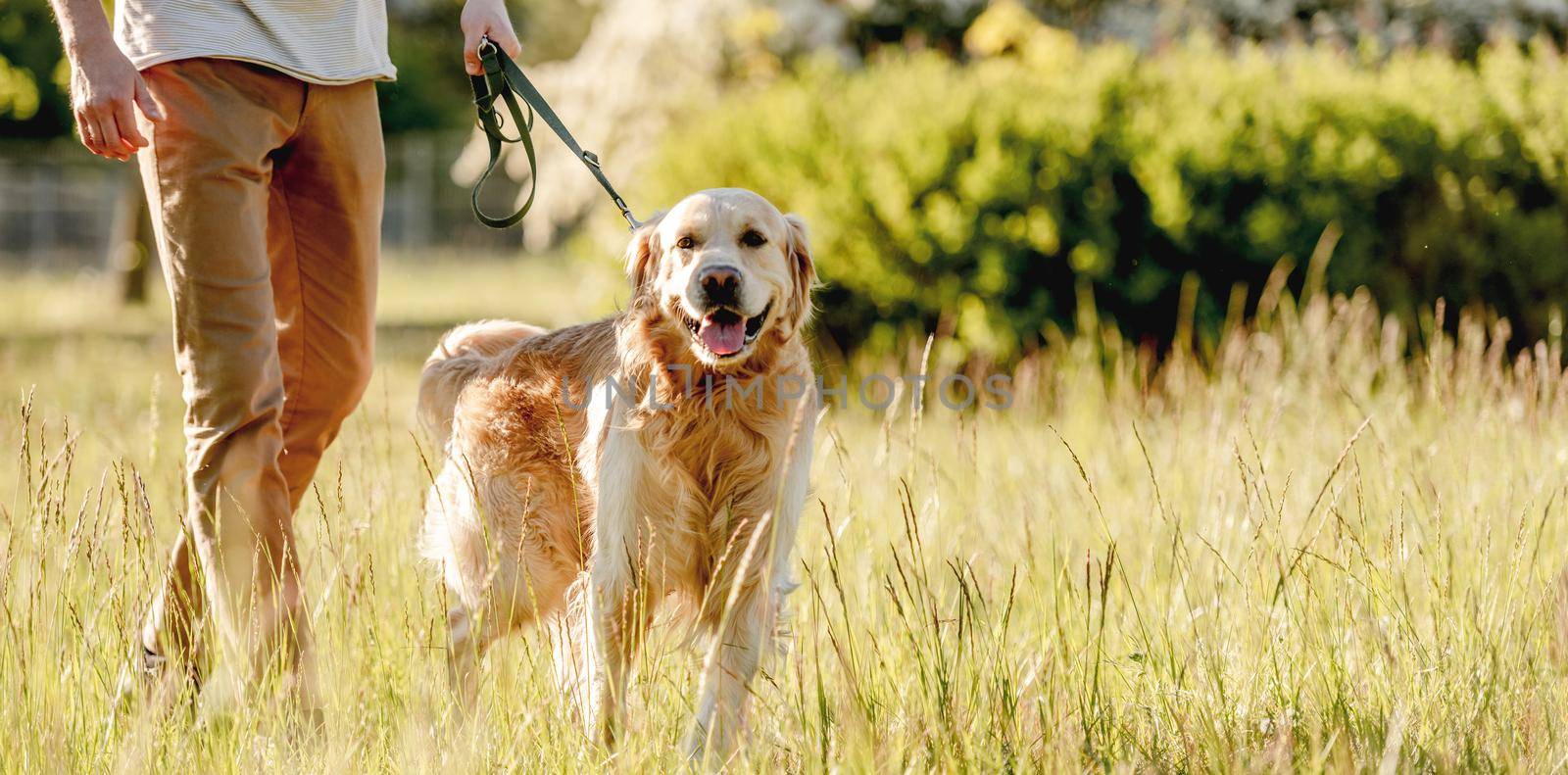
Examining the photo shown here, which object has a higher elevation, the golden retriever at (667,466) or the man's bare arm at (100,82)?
the man's bare arm at (100,82)

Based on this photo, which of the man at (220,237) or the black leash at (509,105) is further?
the black leash at (509,105)

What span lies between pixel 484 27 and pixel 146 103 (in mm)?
916

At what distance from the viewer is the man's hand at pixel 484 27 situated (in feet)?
10.8

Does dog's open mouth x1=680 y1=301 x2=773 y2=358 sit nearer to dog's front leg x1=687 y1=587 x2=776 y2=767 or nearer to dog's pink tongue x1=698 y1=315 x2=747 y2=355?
dog's pink tongue x1=698 y1=315 x2=747 y2=355

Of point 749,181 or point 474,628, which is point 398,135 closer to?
point 749,181

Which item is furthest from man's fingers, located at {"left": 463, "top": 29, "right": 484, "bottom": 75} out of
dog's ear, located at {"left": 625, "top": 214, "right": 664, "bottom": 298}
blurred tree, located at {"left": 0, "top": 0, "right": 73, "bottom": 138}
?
blurred tree, located at {"left": 0, "top": 0, "right": 73, "bottom": 138}

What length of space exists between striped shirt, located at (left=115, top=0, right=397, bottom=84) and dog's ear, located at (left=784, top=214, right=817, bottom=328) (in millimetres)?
1011

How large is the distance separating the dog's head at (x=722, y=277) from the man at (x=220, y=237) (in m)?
0.78

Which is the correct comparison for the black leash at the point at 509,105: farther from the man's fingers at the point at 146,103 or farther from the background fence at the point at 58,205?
the background fence at the point at 58,205

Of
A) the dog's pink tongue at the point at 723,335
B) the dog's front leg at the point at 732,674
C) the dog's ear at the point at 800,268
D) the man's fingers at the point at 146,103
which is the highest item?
the man's fingers at the point at 146,103

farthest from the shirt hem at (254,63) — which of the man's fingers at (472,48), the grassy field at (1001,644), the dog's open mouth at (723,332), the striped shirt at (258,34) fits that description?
the dog's open mouth at (723,332)

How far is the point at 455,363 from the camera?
3564 millimetres

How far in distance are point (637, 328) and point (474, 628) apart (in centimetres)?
75

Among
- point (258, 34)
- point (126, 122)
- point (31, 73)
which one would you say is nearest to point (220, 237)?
point (126, 122)
